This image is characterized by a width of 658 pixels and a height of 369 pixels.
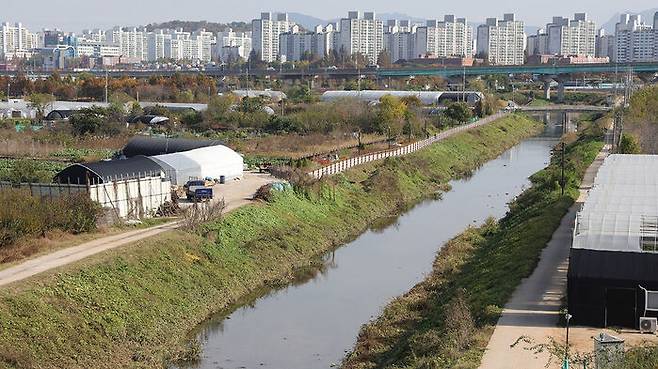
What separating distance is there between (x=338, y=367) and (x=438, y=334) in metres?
1.73

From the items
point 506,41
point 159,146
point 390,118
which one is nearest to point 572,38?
point 506,41

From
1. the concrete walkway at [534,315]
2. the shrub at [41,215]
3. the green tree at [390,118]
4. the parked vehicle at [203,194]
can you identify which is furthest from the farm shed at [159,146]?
the green tree at [390,118]

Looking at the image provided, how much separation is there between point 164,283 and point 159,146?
1509cm

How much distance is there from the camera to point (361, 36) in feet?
582

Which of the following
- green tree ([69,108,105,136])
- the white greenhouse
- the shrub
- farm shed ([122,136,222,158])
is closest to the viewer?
the shrub

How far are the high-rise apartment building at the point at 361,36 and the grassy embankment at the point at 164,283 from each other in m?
148

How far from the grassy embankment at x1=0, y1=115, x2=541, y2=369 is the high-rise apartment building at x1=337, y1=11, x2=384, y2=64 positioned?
147598mm

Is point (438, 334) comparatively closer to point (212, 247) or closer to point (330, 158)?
point (212, 247)

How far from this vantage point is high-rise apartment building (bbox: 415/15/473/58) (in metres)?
174

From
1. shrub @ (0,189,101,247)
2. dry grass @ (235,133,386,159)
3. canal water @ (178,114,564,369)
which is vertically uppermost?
shrub @ (0,189,101,247)

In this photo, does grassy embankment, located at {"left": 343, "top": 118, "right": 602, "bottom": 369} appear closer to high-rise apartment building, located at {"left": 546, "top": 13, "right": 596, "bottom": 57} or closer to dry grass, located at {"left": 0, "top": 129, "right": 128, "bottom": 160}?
dry grass, located at {"left": 0, "top": 129, "right": 128, "bottom": 160}

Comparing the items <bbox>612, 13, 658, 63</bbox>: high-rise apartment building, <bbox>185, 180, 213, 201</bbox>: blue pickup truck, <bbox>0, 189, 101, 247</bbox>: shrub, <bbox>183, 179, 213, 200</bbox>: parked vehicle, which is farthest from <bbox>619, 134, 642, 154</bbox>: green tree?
<bbox>612, 13, 658, 63</bbox>: high-rise apartment building

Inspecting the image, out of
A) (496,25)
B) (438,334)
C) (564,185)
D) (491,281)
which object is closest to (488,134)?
(564,185)

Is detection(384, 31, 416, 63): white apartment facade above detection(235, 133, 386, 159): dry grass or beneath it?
above
